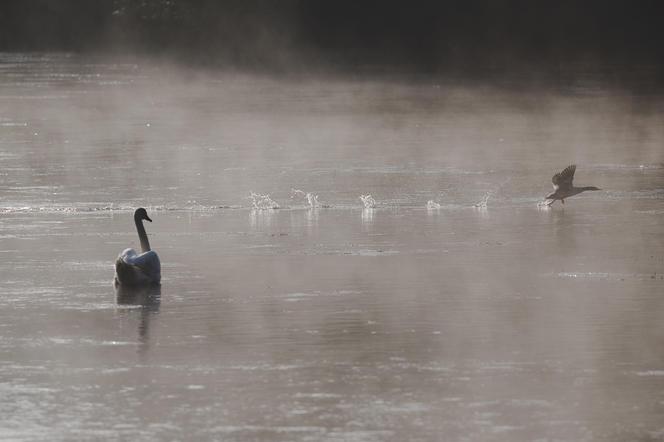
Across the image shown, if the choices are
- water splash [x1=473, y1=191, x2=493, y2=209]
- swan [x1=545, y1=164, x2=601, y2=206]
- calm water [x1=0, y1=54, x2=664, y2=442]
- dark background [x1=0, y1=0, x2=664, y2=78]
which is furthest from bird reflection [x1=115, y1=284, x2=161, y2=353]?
dark background [x1=0, y1=0, x2=664, y2=78]

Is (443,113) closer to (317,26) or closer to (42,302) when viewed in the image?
(42,302)

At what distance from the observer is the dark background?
274 ft

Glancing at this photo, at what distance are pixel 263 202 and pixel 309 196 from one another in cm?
76

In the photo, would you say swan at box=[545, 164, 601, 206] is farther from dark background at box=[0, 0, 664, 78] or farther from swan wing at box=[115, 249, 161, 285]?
dark background at box=[0, 0, 664, 78]

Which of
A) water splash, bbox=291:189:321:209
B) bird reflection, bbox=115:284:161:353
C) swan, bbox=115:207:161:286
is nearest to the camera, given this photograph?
bird reflection, bbox=115:284:161:353

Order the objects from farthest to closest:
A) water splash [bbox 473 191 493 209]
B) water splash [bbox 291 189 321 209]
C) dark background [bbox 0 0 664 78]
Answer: dark background [bbox 0 0 664 78] < water splash [bbox 291 189 321 209] < water splash [bbox 473 191 493 209]

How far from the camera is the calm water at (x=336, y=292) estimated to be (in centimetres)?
1273

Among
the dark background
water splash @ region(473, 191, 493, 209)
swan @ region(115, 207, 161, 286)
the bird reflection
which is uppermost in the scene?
the dark background

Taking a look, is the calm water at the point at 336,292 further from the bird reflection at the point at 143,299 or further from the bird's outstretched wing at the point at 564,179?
the bird's outstretched wing at the point at 564,179

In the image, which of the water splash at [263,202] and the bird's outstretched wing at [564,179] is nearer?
the water splash at [263,202]

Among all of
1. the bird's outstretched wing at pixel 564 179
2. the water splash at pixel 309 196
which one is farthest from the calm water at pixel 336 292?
the bird's outstretched wing at pixel 564 179

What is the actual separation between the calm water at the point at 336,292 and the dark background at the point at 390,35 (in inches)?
1577

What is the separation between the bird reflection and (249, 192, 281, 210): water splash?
7034mm

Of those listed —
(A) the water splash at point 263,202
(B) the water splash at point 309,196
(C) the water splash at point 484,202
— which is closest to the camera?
(C) the water splash at point 484,202
